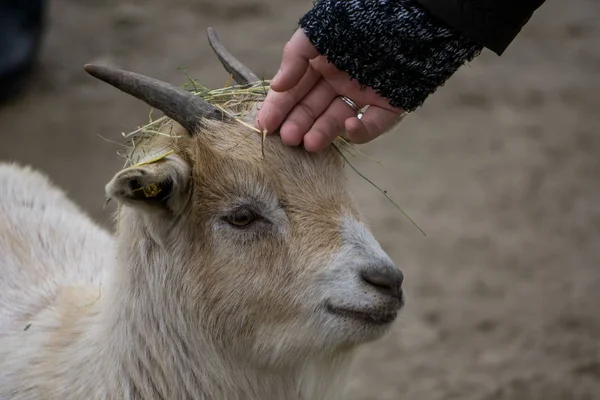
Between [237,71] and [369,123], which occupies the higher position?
[369,123]

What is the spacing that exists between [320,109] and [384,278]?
2.07 ft

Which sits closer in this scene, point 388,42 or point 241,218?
point 388,42

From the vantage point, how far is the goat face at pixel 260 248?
3041 mm

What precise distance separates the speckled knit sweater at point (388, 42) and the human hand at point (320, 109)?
90 millimetres

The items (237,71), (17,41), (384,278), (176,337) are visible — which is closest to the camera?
(384,278)

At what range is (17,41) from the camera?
934 centimetres

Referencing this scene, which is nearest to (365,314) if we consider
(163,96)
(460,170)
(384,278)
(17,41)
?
(384,278)

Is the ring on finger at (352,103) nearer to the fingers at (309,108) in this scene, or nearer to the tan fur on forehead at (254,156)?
the fingers at (309,108)

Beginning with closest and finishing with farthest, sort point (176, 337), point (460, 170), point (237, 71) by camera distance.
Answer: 1. point (176, 337)
2. point (237, 71)
3. point (460, 170)

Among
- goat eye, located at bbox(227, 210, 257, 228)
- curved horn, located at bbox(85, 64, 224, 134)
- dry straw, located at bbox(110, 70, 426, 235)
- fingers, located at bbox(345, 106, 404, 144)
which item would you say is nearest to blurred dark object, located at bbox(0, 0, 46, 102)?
dry straw, located at bbox(110, 70, 426, 235)

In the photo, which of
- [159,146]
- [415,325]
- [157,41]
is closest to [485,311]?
[415,325]

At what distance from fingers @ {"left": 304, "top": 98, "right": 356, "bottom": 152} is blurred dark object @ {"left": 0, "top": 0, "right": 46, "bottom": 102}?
6753 millimetres

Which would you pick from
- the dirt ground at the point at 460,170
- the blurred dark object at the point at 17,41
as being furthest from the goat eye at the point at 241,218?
the blurred dark object at the point at 17,41

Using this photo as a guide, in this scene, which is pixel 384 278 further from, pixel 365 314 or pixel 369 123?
pixel 369 123
